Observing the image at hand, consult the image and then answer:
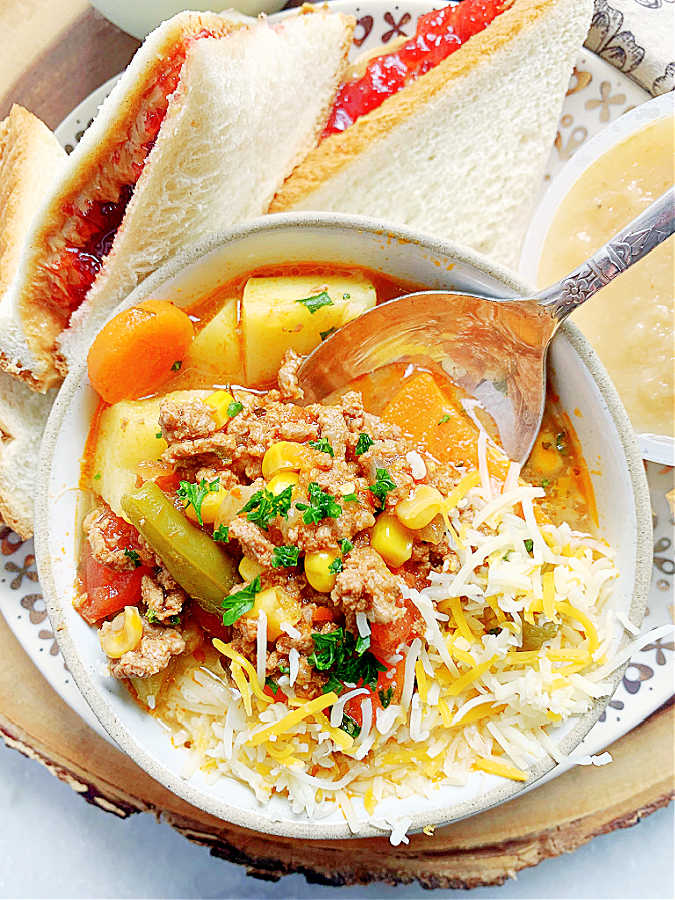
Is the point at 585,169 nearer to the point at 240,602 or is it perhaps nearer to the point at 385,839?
the point at 240,602

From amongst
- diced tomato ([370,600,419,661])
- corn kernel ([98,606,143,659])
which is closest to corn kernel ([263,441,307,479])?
diced tomato ([370,600,419,661])

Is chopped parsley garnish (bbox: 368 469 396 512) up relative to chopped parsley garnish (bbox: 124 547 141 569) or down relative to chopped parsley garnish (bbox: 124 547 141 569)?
up

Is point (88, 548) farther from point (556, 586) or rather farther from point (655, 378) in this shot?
point (655, 378)

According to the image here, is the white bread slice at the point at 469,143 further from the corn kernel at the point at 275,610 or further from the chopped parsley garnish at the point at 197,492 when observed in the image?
the corn kernel at the point at 275,610

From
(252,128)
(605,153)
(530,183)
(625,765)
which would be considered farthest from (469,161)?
(625,765)

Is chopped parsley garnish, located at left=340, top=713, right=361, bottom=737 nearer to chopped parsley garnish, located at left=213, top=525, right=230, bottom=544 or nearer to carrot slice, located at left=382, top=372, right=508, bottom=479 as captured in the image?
chopped parsley garnish, located at left=213, top=525, right=230, bottom=544

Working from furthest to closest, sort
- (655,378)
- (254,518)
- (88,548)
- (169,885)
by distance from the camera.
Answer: (169,885) < (655,378) < (88,548) < (254,518)

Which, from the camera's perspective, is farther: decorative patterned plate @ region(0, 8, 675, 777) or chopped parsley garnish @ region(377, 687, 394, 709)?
decorative patterned plate @ region(0, 8, 675, 777)
